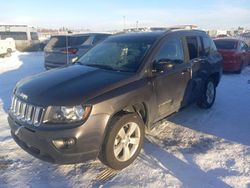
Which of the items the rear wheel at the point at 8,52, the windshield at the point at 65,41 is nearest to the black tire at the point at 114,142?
the windshield at the point at 65,41

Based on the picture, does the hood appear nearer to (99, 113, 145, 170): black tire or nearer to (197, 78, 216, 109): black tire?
(99, 113, 145, 170): black tire

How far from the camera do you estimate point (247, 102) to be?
723 cm

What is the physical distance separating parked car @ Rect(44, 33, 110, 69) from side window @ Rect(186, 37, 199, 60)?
14.8ft

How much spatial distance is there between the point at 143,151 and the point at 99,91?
1.37 m

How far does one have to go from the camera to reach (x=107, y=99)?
360 cm

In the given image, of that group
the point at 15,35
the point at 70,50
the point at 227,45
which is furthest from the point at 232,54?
the point at 15,35

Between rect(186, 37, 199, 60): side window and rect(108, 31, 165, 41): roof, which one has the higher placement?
rect(108, 31, 165, 41): roof

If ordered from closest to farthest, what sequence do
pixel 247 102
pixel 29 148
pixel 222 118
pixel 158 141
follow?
pixel 29 148 < pixel 158 141 < pixel 222 118 < pixel 247 102

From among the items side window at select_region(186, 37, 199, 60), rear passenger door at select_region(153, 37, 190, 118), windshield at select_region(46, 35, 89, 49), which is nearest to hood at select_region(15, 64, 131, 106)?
rear passenger door at select_region(153, 37, 190, 118)

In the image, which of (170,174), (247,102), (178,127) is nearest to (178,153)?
(170,174)

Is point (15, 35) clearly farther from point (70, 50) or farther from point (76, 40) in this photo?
point (70, 50)

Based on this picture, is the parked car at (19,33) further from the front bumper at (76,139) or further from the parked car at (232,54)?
the front bumper at (76,139)

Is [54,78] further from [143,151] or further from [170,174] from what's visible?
[170,174]

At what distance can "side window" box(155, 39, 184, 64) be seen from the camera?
4.70m
